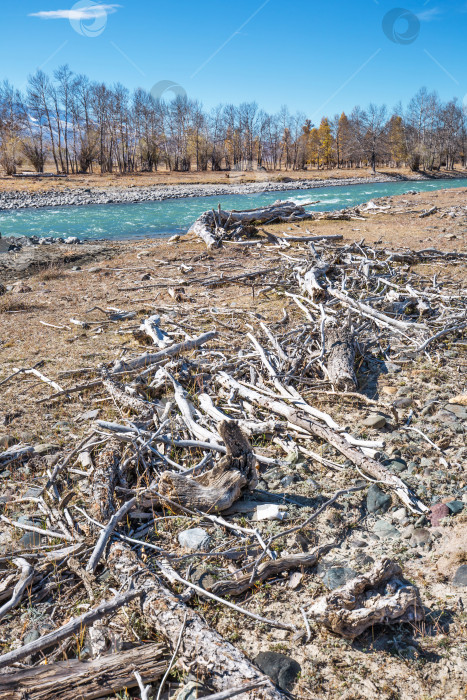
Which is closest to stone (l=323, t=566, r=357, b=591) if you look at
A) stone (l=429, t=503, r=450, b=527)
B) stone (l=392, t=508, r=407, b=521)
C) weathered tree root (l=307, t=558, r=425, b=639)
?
weathered tree root (l=307, t=558, r=425, b=639)

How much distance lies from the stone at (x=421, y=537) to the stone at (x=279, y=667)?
130 centimetres

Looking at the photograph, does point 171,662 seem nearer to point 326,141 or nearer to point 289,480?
point 289,480

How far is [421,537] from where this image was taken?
345 cm

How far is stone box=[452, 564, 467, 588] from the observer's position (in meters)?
3.02

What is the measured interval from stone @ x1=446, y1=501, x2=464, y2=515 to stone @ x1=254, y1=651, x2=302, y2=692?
5.81 ft

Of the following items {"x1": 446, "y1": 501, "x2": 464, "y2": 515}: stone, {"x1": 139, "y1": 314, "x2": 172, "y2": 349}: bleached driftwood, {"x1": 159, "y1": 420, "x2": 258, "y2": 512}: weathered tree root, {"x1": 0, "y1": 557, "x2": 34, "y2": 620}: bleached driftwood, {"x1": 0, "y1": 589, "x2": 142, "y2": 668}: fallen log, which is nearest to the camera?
{"x1": 0, "y1": 589, "x2": 142, "y2": 668}: fallen log

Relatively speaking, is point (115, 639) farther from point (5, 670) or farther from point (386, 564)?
point (386, 564)

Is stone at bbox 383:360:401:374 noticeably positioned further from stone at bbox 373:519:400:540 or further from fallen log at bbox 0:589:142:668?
fallen log at bbox 0:589:142:668

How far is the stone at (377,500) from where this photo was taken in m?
3.79

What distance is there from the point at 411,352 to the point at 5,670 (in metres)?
5.74

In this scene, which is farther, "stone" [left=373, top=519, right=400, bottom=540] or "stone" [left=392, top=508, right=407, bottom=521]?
"stone" [left=392, top=508, right=407, bottom=521]

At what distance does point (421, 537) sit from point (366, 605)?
90 cm

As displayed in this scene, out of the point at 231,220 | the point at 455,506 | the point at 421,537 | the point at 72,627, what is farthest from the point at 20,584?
the point at 231,220

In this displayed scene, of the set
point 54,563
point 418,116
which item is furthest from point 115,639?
point 418,116
